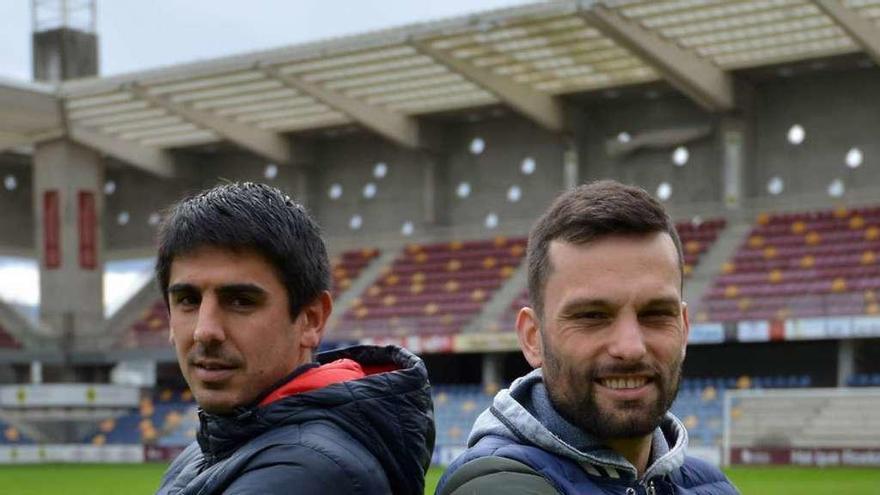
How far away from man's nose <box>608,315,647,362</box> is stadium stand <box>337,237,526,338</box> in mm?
29841

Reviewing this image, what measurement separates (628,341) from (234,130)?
3425cm

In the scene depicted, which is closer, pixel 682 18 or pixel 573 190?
pixel 573 190

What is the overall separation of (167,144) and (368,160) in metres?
5.73

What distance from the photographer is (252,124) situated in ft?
120

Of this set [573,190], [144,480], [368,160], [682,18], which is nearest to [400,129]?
[368,160]

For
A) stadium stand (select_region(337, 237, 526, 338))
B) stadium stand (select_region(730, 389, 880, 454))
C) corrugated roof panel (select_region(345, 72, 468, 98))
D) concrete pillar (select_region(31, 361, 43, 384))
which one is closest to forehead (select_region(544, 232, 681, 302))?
stadium stand (select_region(730, 389, 880, 454))

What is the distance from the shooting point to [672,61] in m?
29.2

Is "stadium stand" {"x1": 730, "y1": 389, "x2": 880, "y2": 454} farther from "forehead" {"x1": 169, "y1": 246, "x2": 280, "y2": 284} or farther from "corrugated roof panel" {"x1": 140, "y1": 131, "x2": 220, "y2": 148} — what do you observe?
"forehead" {"x1": 169, "y1": 246, "x2": 280, "y2": 284}

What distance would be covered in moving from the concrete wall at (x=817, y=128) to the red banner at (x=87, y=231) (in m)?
17.7

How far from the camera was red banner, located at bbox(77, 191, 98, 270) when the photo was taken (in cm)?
3819

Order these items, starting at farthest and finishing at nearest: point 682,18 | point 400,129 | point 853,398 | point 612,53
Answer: point 400,129 → point 612,53 → point 682,18 → point 853,398

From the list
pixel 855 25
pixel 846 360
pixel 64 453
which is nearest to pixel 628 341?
pixel 855 25

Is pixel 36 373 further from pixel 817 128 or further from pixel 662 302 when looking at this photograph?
pixel 662 302

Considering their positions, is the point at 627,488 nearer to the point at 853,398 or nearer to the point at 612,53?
the point at 853,398
